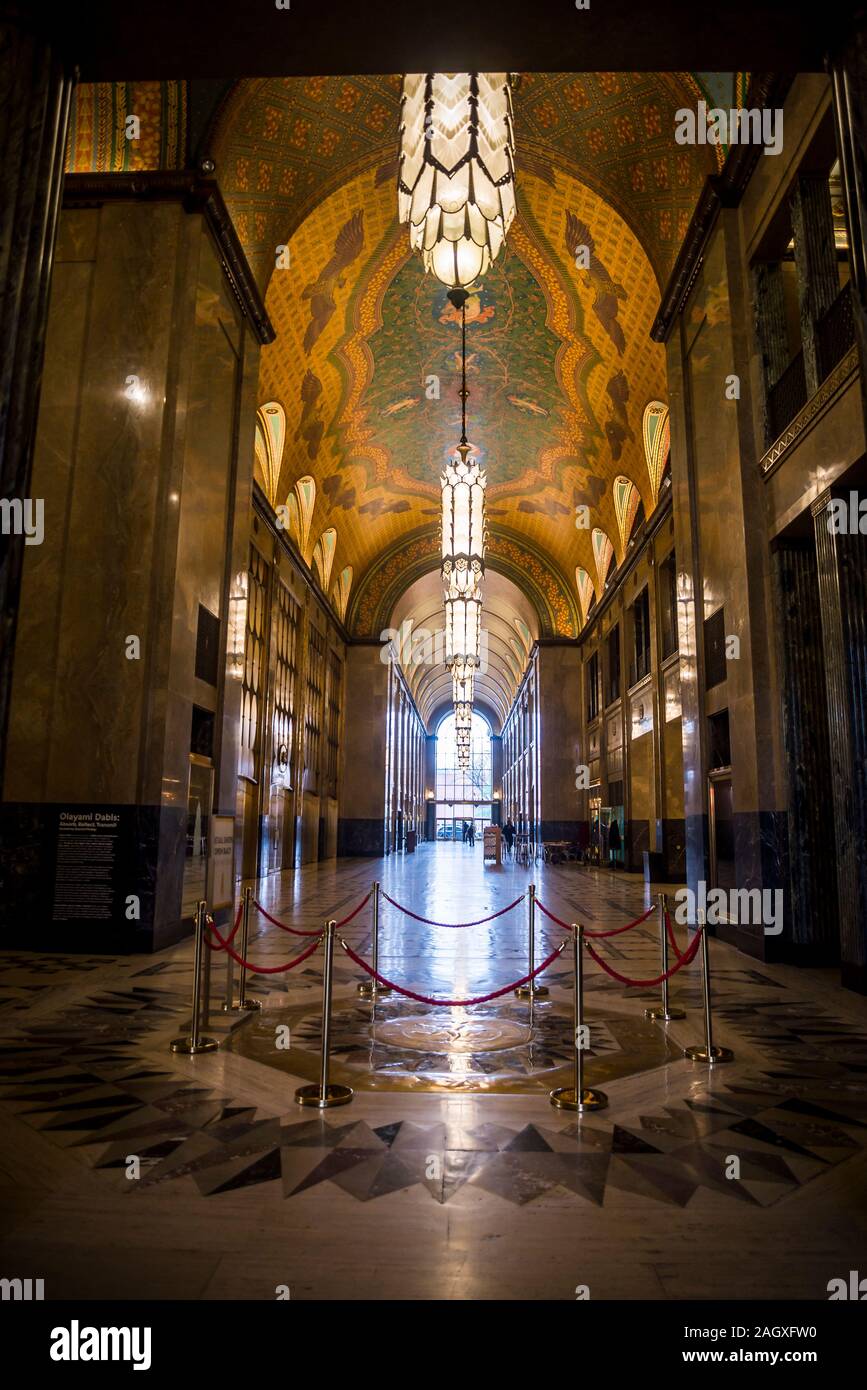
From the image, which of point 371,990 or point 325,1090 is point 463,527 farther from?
point 325,1090

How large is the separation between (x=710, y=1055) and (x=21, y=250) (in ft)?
14.5

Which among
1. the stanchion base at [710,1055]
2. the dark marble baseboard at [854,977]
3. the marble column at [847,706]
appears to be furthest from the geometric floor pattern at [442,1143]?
the marble column at [847,706]

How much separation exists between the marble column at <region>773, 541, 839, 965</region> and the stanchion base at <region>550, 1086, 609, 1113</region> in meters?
4.22

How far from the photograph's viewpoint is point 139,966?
21.1 feet

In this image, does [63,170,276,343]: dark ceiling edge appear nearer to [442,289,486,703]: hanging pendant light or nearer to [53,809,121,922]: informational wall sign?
[442,289,486,703]: hanging pendant light

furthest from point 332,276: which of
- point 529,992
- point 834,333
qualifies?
point 529,992

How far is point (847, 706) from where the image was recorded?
5.88m

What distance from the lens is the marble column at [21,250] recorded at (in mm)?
2479

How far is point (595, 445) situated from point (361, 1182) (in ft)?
58.8

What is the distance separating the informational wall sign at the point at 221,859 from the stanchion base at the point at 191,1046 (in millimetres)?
2234

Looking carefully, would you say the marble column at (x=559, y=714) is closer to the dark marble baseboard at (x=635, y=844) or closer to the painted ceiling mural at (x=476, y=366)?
the painted ceiling mural at (x=476, y=366)

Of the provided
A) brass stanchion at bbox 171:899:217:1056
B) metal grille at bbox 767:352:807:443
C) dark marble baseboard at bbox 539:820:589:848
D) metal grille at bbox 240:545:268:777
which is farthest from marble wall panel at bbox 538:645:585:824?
brass stanchion at bbox 171:899:217:1056

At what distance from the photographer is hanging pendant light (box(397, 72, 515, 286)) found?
5.78m

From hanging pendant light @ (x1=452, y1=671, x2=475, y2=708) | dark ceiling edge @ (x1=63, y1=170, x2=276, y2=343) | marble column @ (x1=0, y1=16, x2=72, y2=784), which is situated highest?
dark ceiling edge @ (x1=63, y1=170, x2=276, y2=343)
